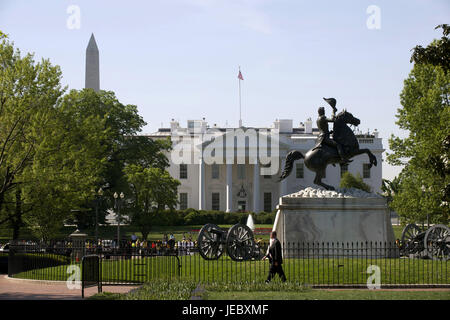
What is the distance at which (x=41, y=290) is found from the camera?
16375 millimetres

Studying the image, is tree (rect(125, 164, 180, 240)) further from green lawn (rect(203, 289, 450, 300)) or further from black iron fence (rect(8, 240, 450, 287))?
green lawn (rect(203, 289, 450, 300))

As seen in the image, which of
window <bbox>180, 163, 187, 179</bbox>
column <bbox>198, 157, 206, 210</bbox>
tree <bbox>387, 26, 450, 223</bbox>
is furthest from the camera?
window <bbox>180, 163, 187, 179</bbox>

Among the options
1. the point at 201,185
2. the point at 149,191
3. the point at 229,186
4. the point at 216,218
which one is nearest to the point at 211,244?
the point at 149,191

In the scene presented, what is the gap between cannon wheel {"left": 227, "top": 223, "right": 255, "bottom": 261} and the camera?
64.6 ft

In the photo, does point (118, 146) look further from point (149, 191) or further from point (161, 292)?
point (161, 292)

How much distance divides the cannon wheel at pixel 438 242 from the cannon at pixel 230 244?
217 inches

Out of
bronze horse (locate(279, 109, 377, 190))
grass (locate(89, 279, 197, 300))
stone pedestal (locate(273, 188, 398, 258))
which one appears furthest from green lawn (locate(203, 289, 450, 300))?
bronze horse (locate(279, 109, 377, 190))

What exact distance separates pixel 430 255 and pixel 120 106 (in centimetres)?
3750

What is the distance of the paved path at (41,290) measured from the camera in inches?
575

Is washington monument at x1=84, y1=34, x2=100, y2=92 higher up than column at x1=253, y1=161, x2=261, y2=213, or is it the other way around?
washington monument at x1=84, y1=34, x2=100, y2=92

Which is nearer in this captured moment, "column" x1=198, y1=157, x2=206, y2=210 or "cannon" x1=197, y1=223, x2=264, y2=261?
"cannon" x1=197, y1=223, x2=264, y2=261

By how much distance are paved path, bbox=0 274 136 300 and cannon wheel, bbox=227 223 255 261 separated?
4.26m

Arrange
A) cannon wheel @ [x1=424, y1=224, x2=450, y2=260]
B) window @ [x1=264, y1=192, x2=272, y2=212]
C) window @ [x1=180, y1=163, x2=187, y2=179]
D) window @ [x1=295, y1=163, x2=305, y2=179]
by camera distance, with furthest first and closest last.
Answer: window @ [x1=180, y1=163, x2=187, y2=179] < window @ [x1=295, y1=163, x2=305, y2=179] < window @ [x1=264, y1=192, x2=272, y2=212] < cannon wheel @ [x1=424, y1=224, x2=450, y2=260]

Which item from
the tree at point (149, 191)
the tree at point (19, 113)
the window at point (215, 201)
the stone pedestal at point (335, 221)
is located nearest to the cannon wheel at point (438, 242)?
the stone pedestal at point (335, 221)
